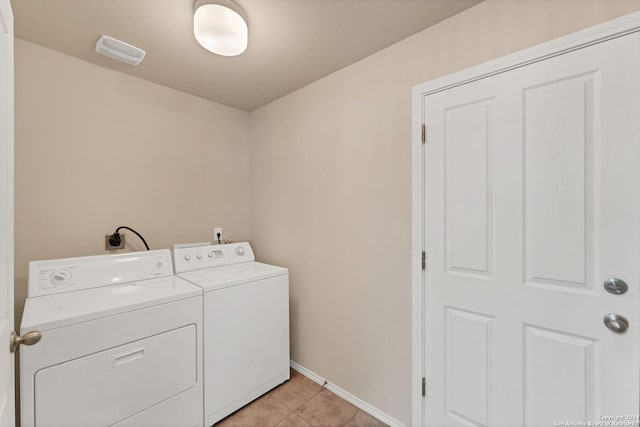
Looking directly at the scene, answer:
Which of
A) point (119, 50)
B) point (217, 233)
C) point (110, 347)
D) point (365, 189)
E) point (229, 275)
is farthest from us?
point (217, 233)

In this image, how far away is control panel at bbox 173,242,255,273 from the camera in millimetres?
2025

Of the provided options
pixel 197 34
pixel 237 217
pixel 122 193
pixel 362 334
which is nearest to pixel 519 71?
pixel 197 34

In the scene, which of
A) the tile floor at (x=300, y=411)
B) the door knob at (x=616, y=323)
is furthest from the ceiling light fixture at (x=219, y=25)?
the tile floor at (x=300, y=411)

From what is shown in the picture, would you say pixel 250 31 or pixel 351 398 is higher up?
pixel 250 31

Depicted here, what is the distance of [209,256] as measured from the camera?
2.19 meters

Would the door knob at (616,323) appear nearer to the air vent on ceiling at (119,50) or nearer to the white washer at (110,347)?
the white washer at (110,347)

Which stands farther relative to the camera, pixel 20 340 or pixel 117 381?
pixel 117 381

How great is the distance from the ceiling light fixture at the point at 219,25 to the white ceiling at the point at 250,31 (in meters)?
0.08

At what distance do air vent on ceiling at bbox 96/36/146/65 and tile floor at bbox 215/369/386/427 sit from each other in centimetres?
242

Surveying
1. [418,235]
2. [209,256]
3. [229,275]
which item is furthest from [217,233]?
[418,235]

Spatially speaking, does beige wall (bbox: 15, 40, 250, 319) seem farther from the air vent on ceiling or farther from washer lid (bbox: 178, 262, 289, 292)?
washer lid (bbox: 178, 262, 289, 292)
